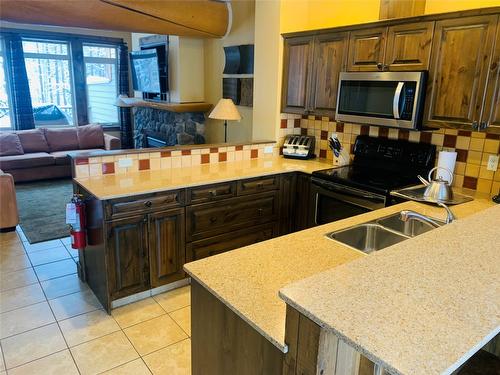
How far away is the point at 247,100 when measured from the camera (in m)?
4.88

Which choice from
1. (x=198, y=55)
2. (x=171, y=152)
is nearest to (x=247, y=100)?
(x=198, y=55)

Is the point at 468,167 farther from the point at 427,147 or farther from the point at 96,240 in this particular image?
the point at 96,240

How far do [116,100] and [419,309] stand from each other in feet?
26.4

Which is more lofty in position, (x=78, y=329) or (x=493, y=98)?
(x=493, y=98)

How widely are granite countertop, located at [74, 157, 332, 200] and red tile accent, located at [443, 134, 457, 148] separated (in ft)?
3.25

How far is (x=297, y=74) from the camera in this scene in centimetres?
363

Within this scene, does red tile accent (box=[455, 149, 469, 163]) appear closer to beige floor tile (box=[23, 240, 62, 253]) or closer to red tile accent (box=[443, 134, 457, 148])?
red tile accent (box=[443, 134, 457, 148])

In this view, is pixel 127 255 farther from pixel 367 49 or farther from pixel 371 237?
pixel 367 49

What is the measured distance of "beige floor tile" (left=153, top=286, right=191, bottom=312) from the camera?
288 centimetres

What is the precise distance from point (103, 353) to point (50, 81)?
6663mm

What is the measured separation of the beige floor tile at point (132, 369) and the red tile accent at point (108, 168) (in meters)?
1.41

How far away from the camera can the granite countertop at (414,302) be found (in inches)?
30.2

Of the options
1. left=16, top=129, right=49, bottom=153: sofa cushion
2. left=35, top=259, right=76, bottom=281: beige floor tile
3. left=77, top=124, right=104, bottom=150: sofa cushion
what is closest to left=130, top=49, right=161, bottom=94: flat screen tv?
left=77, top=124, right=104, bottom=150: sofa cushion

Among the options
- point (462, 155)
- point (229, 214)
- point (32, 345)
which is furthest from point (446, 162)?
point (32, 345)
